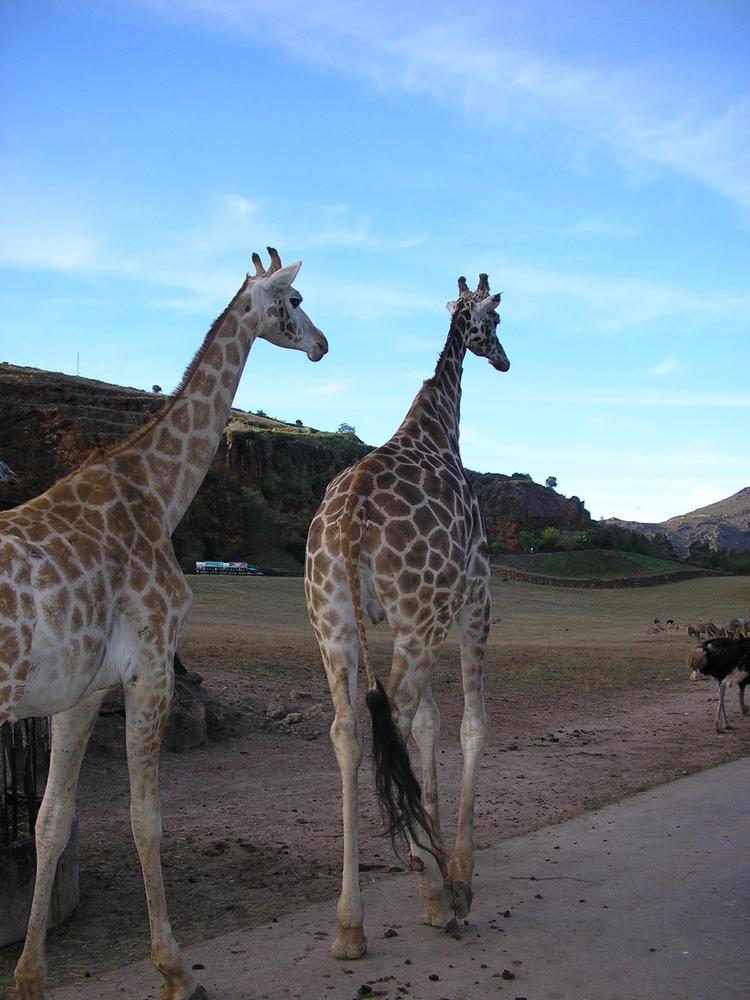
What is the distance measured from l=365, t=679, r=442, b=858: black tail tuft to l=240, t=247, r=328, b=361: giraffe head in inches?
93.7

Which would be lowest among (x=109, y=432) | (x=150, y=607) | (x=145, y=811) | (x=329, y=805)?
(x=329, y=805)

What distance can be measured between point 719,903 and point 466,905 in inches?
61.7

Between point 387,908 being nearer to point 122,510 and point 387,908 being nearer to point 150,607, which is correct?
point 150,607

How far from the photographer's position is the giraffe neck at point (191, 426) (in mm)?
5254

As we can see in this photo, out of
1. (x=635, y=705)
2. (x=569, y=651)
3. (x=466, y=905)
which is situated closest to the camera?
(x=466, y=905)

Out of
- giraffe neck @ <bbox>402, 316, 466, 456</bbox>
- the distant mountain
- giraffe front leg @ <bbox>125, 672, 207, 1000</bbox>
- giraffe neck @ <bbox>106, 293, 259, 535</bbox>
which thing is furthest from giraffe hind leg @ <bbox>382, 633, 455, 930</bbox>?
the distant mountain

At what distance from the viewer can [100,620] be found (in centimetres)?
445

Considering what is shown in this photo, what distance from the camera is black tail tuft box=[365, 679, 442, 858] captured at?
515 centimetres

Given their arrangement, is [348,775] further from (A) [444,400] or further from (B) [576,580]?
(B) [576,580]

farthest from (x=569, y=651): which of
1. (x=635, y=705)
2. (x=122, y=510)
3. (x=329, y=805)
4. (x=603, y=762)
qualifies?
(x=122, y=510)

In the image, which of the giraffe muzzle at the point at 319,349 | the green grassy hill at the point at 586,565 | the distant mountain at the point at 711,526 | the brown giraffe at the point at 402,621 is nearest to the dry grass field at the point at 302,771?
the brown giraffe at the point at 402,621

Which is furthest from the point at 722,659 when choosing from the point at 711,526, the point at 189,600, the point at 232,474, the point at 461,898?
the point at 711,526

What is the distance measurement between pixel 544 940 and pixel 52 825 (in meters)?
2.74

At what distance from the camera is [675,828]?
727 centimetres
